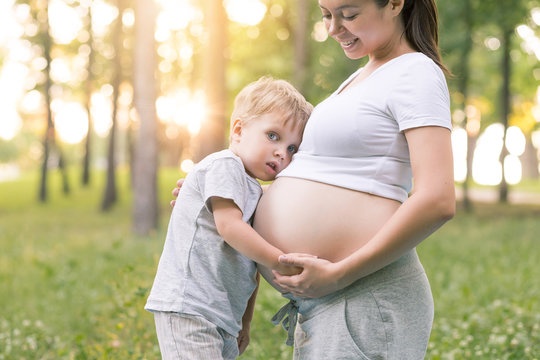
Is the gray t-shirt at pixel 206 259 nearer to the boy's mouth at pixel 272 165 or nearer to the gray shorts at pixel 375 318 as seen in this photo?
the boy's mouth at pixel 272 165


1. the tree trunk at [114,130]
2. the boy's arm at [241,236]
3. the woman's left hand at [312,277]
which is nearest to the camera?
the woman's left hand at [312,277]

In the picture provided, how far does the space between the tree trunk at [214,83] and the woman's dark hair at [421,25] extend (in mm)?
10020

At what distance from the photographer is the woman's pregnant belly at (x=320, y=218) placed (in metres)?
1.88

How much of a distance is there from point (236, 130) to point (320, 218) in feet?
1.53

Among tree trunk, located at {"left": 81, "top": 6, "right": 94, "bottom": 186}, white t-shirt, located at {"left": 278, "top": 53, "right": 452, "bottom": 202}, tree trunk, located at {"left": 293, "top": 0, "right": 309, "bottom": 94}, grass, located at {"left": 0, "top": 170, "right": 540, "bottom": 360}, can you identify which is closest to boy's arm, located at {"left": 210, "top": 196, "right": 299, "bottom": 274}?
white t-shirt, located at {"left": 278, "top": 53, "right": 452, "bottom": 202}

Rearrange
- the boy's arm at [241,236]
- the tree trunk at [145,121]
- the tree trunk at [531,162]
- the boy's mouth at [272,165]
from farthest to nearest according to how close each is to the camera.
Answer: the tree trunk at [531,162], the tree trunk at [145,121], the boy's mouth at [272,165], the boy's arm at [241,236]

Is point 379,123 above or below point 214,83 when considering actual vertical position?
above

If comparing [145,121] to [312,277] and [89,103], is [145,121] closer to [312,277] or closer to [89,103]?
[312,277]

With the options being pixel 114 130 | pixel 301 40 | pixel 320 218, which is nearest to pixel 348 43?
pixel 320 218

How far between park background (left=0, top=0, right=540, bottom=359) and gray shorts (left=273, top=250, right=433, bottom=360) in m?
1.16

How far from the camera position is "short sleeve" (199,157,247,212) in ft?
6.47

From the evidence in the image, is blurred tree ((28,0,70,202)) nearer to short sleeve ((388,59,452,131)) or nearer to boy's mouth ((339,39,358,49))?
boy's mouth ((339,39,358,49))

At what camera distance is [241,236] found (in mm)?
1922

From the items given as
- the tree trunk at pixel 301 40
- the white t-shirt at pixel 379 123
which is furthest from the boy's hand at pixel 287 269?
the tree trunk at pixel 301 40
